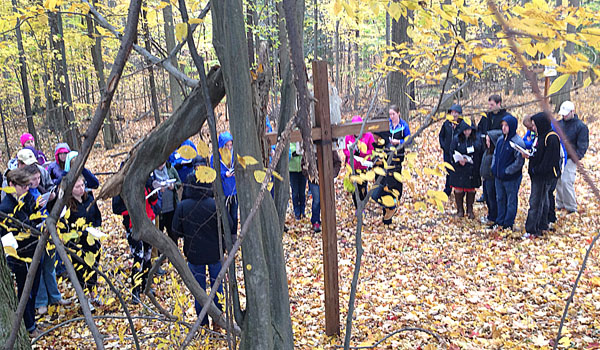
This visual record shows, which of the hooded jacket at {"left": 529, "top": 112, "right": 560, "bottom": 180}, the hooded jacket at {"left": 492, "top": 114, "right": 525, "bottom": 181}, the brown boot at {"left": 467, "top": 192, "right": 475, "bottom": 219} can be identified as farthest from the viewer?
the brown boot at {"left": 467, "top": 192, "right": 475, "bottom": 219}

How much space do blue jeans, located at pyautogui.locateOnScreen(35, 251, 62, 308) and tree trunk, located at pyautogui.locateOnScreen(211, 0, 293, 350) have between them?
409 cm

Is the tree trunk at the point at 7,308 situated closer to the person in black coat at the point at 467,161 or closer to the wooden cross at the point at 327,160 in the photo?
the wooden cross at the point at 327,160

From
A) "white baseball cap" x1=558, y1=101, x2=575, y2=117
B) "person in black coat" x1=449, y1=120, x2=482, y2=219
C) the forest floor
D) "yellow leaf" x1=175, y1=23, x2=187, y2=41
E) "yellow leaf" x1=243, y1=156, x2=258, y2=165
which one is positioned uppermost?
"yellow leaf" x1=175, y1=23, x2=187, y2=41

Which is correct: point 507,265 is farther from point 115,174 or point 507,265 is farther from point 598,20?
point 115,174

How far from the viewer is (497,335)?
394 cm

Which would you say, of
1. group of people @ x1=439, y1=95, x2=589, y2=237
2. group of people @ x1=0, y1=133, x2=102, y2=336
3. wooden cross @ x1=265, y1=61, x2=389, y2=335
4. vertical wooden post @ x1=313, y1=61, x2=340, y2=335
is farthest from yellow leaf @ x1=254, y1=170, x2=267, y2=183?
group of people @ x1=439, y1=95, x2=589, y2=237

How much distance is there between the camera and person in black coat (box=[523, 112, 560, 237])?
575 cm

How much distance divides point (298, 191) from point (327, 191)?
3611 mm

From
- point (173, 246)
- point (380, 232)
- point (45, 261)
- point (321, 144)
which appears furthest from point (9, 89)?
point (173, 246)

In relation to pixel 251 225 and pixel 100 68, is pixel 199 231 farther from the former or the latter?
pixel 100 68

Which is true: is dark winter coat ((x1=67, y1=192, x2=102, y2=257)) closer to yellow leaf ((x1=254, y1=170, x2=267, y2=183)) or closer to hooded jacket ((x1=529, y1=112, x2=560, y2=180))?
yellow leaf ((x1=254, y1=170, x2=267, y2=183))

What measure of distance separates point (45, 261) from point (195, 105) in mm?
4314

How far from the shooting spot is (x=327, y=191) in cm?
377

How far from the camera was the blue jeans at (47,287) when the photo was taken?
4973mm
